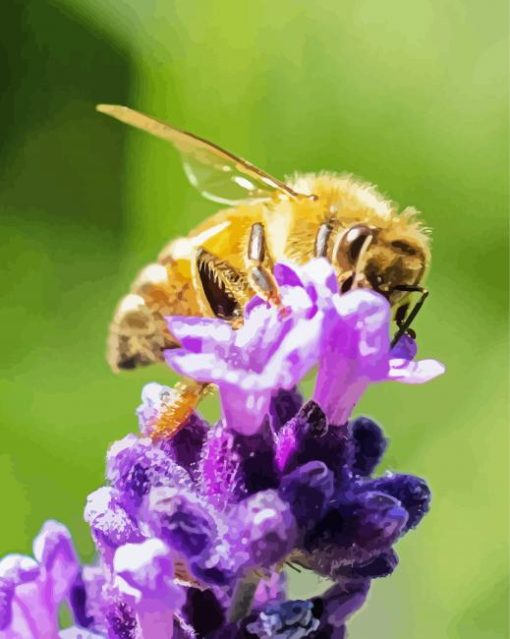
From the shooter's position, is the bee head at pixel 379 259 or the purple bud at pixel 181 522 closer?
the purple bud at pixel 181 522

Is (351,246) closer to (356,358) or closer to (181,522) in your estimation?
(356,358)

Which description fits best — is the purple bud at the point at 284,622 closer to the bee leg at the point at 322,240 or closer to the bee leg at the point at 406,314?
the bee leg at the point at 406,314

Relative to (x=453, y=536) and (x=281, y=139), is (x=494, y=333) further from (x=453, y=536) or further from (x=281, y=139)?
(x=281, y=139)

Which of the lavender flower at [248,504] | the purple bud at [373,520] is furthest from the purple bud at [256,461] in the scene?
the purple bud at [373,520]

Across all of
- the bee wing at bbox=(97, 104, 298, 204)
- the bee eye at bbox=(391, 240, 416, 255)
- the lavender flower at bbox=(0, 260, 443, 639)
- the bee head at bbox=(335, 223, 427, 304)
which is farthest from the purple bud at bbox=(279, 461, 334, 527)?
the bee wing at bbox=(97, 104, 298, 204)

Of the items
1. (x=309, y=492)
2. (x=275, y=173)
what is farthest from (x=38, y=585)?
(x=275, y=173)

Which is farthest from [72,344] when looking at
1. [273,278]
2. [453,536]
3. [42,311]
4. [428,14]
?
[273,278]

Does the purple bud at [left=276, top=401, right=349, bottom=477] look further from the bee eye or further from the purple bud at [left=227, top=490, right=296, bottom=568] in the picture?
the bee eye
